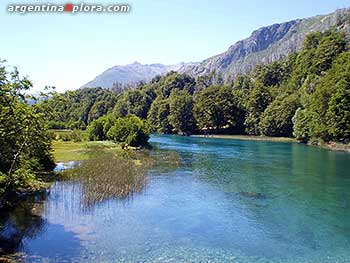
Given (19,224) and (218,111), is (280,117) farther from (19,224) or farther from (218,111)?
(19,224)

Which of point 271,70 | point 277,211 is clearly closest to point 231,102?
point 271,70

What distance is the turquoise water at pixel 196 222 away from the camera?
21.5 meters

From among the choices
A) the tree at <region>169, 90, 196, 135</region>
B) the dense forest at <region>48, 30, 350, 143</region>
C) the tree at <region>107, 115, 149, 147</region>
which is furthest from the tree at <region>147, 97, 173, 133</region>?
the tree at <region>107, 115, 149, 147</region>

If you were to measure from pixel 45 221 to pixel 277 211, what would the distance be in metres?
18.4

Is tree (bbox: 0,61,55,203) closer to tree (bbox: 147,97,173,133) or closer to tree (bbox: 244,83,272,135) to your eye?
tree (bbox: 244,83,272,135)

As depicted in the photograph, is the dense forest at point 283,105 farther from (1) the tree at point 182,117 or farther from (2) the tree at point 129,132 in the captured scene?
(2) the tree at point 129,132

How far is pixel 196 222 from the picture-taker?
90.6ft

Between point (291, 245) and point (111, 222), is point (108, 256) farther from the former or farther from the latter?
point (291, 245)

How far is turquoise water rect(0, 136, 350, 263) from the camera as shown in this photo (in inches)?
847

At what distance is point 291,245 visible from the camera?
75.8 feet

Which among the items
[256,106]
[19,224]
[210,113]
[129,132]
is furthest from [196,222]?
[210,113]

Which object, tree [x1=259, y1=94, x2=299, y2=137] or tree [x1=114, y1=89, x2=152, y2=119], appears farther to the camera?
tree [x1=114, y1=89, x2=152, y2=119]

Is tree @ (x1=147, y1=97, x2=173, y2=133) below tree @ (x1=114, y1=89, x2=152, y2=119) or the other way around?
below

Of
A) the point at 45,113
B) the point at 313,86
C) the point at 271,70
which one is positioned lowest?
the point at 45,113
